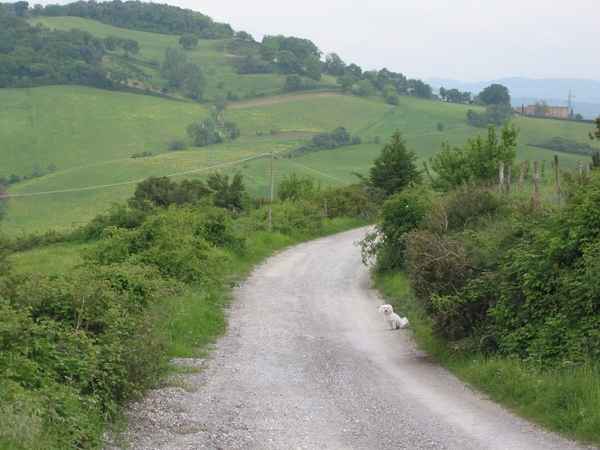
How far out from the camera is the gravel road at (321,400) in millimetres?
7074

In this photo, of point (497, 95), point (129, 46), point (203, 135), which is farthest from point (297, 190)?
point (129, 46)

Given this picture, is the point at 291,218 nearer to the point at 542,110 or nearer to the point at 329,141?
the point at 329,141

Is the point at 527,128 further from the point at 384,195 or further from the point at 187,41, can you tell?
the point at 187,41

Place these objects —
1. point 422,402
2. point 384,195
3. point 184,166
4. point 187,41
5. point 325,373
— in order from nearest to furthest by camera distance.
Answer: point 422,402
point 325,373
point 384,195
point 184,166
point 187,41

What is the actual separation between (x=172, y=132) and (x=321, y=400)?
10625 centimetres

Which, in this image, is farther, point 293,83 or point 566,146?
point 293,83

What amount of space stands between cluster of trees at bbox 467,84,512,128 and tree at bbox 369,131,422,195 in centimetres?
6631

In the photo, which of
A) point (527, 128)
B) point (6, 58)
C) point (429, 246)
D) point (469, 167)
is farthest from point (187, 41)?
point (429, 246)

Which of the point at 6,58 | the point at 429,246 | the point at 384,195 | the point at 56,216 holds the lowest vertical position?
the point at 56,216

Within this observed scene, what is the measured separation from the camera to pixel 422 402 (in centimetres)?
874

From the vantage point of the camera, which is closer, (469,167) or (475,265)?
(475,265)

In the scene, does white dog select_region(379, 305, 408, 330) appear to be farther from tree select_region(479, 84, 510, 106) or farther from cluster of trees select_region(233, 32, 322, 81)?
cluster of trees select_region(233, 32, 322, 81)

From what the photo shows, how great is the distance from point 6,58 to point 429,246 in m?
134

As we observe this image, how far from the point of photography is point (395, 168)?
140 ft
